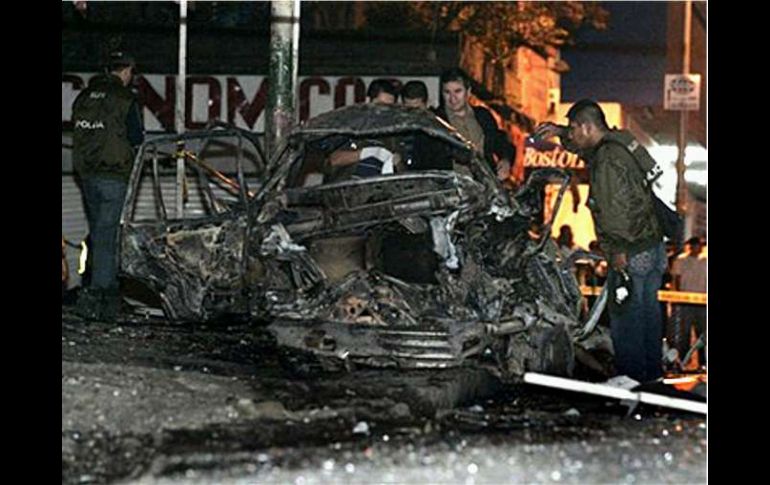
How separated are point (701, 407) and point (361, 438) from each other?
1.99 meters

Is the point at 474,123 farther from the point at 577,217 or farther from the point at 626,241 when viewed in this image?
the point at 577,217

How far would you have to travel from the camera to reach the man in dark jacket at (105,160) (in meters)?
10.9

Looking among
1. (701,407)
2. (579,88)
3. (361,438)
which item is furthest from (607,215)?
(579,88)

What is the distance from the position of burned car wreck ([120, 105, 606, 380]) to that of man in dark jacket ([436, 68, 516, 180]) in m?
1.32

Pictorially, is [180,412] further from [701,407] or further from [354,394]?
[701,407]

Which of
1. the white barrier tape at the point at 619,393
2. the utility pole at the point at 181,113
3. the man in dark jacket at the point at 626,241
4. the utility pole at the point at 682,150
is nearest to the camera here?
the white barrier tape at the point at 619,393

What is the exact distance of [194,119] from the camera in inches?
597

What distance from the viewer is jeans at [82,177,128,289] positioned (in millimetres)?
10961

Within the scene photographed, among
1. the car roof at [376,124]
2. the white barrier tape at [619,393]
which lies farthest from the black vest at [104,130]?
the white barrier tape at [619,393]

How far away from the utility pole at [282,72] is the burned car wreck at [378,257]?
5.80 ft

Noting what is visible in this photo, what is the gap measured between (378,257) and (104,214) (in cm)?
250

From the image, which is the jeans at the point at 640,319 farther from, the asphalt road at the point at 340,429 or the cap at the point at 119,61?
the cap at the point at 119,61

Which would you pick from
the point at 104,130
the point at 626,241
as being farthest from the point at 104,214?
the point at 626,241

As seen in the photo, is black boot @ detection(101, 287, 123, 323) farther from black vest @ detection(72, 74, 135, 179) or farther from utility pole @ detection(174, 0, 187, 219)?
utility pole @ detection(174, 0, 187, 219)
